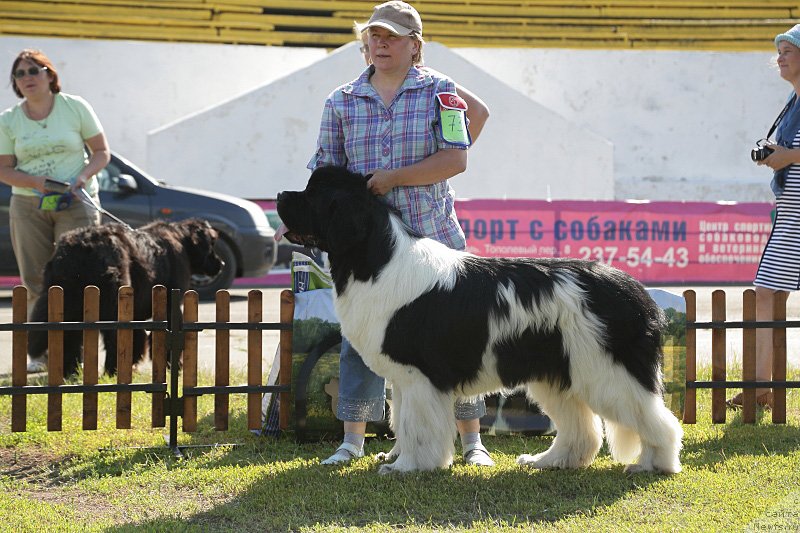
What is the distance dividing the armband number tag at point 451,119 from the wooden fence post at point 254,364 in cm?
156

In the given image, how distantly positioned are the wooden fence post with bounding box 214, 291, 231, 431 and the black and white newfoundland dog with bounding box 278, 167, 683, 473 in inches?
45.4

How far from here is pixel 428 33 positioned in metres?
21.4

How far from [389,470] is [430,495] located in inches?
14.9

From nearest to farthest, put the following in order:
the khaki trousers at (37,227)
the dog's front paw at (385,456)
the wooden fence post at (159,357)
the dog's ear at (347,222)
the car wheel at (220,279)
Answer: the dog's ear at (347,222)
the dog's front paw at (385,456)
the wooden fence post at (159,357)
the khaki trousers at (37,227)
the car wheel at (220,279)

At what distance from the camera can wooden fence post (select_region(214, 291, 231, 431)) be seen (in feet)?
17.7

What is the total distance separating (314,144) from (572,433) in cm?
1441

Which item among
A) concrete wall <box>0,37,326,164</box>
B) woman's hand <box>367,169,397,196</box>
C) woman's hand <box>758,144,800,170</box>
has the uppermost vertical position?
concrete wall <box>0,37,326,164</box>

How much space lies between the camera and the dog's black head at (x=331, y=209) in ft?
14.0

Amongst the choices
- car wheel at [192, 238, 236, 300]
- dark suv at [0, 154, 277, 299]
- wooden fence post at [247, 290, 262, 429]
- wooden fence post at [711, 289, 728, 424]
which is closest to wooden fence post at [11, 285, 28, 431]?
wooden fence post at [247, 290, 262, 429]

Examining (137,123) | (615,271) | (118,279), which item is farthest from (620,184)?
(615,271)

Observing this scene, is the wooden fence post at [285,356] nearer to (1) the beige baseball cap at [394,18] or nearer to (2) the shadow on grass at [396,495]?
(2) the shadow on grass at [396,495]

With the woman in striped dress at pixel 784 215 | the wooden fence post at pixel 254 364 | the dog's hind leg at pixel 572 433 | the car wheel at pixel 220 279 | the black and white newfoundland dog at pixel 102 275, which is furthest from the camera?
the car wheel at pixel 220 279

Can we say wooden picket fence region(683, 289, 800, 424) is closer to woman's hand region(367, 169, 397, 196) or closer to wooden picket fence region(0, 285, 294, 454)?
woman's hand region(367, 169, 397, 196)

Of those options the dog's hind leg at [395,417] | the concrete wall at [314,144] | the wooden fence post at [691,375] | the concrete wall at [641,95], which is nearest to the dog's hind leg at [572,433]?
the dog's hind leg at [395,417]
